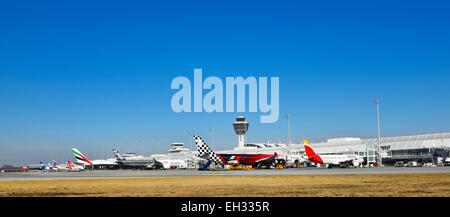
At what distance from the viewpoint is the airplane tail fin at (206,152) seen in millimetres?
101769

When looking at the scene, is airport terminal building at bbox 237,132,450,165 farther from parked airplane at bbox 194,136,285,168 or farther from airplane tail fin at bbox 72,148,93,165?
airplane tail fin at bbox 72,148,93,165

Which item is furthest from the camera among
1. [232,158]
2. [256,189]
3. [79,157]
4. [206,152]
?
[79,157]

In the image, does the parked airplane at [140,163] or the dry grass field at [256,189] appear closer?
the dry grass field at [256,189]

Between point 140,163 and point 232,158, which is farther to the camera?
point 140,163

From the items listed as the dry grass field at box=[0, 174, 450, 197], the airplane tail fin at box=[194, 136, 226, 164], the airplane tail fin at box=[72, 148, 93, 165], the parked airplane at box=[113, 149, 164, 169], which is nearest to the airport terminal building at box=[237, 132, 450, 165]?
the airplane tail fin at box=[194, 136, 226, 164]

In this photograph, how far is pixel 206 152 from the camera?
337ft

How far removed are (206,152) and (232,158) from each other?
6335mm

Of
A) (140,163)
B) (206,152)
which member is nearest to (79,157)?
(140,163)

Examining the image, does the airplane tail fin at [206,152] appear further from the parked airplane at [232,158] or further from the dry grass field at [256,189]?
the dry grass field at [256,189]

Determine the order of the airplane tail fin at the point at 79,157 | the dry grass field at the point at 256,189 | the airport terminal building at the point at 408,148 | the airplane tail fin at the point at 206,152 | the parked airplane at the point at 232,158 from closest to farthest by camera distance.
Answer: the dry grass field at the point at 256,189 < the airplane tail fin at the point at 206,152 < the parked airplane at the point at 232,158 < the airport terminal building at the point at 408,148 < the airplane tail fin at the point at 79,157

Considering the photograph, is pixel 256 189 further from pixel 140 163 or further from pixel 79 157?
pixel 79 157

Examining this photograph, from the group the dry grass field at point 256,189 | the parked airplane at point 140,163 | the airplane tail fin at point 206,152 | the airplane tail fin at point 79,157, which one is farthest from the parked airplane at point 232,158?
the airplane tail fin at point 79,157
